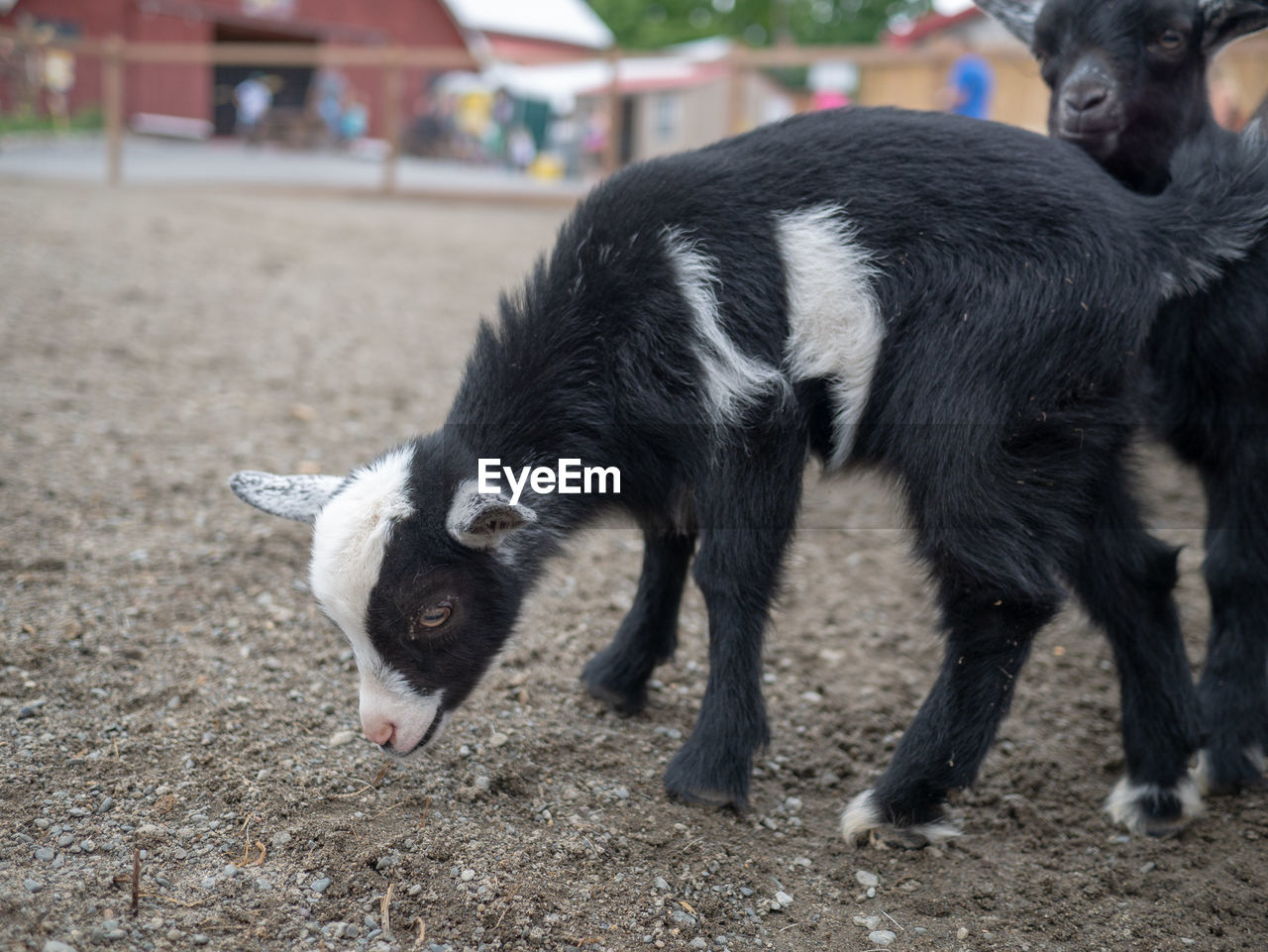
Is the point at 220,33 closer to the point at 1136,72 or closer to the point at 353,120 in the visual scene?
the point at 353,120

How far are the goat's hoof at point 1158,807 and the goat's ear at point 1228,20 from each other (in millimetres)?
2513

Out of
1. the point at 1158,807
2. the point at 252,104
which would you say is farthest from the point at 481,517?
the point at 252,104

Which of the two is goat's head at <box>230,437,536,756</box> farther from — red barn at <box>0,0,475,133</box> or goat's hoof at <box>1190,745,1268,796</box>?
red barn at <box>0,0,475,133</box>

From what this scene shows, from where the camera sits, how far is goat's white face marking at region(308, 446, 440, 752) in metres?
2.97

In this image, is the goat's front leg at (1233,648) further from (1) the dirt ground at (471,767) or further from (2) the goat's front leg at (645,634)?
(2) the goat's front leg at (645,634)

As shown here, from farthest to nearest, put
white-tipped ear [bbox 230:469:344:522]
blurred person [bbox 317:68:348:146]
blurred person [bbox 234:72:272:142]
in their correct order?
blurred person [bbox 317:68:348:146]
blurred person [bbox 234:72:272:142]
white-tipped ear [bbox 230:469:344:522]

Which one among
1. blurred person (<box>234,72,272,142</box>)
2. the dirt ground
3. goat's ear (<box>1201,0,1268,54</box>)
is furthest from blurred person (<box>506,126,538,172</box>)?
goat's ear (<box>1201,0,1268,54</box>)

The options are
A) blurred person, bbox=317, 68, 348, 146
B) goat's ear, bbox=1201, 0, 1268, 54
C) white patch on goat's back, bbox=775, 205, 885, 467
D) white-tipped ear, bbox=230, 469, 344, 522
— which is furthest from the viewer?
blurred person, bbox=317, 68, 348, 146

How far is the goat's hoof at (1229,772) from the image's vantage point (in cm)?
365

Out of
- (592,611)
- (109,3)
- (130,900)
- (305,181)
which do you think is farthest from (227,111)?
(130,900)

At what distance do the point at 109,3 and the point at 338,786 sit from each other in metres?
26.6

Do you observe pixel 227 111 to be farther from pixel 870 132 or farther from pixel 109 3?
pixel 870 132

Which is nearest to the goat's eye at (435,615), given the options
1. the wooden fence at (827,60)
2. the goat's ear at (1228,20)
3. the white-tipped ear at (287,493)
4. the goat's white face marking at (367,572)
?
the goat's white face marking at (367,572)

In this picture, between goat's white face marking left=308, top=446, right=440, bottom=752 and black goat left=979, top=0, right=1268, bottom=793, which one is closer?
goat's white face marking left=308, top=446, right=440, bottom=752
